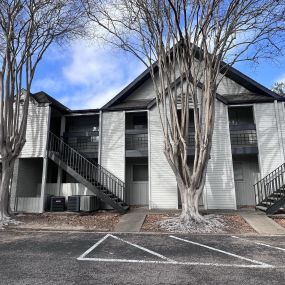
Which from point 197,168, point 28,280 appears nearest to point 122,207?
point 197,168

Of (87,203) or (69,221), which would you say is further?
(87,203)

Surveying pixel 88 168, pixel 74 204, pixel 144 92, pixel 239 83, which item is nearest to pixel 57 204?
pixel 74 204

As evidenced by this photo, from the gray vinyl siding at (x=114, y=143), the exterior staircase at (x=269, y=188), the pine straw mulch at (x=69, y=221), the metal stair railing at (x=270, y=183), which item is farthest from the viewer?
the gray vinyl siding at (x=114, y=143)

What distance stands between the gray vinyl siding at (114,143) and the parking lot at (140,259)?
256 inches

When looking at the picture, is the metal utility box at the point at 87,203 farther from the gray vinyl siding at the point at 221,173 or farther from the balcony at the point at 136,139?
the gray vinyl siding at the point at 221,173

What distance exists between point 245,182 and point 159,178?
192 inches

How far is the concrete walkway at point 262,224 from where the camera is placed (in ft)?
29.4

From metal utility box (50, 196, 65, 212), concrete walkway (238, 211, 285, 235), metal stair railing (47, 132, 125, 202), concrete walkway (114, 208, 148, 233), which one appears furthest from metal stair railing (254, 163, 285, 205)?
metal utility box (50, 196, 65, 212)

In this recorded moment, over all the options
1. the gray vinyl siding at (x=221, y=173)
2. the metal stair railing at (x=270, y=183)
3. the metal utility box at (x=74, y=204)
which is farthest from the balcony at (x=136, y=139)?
the metal stair railing at (x=270, y=183)

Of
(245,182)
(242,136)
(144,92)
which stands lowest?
(245,182)

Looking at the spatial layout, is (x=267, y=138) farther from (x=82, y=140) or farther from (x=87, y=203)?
(x=82, y=140)

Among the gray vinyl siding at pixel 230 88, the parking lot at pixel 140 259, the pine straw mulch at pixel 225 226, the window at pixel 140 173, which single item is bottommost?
the parking lot at pixel 140 259

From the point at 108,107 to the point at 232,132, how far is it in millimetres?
7269

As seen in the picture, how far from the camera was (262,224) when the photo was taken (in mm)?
10008
